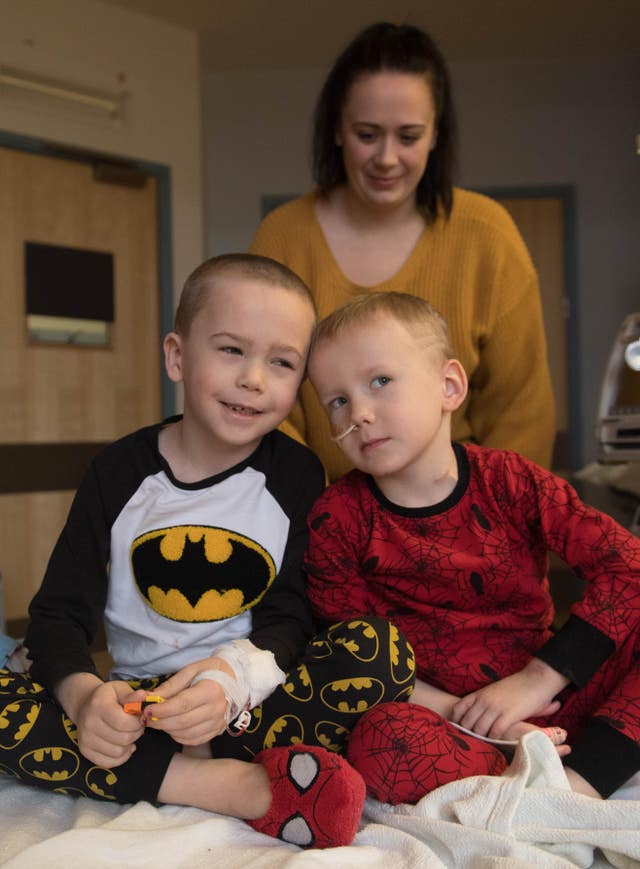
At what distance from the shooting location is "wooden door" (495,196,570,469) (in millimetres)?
4809

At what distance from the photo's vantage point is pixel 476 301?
5.61ft

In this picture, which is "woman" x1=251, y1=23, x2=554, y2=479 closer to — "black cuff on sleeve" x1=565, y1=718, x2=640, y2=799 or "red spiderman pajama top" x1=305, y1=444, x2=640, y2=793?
"red spiderman pajama top" x1=305, y1=444, x2=640, y2=793

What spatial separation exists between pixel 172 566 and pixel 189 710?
1.01ft

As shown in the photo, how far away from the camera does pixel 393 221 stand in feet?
5.77

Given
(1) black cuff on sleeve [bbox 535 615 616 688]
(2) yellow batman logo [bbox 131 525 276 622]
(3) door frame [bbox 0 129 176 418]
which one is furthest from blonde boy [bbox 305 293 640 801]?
(3) door frame [bbox 0 129 176 418]

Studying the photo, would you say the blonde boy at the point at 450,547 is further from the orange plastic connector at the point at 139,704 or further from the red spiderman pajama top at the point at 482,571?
the orange plastic connector at the point at 139,704

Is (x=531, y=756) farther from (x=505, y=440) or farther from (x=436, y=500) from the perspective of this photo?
(x=505, y=440)

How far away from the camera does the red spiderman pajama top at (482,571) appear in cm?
114

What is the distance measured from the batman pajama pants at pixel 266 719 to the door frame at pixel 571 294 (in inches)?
154

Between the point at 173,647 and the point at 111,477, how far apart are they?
269 mm

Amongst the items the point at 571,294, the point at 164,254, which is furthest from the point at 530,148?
the point at 164,254

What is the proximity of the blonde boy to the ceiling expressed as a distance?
3.20 metres

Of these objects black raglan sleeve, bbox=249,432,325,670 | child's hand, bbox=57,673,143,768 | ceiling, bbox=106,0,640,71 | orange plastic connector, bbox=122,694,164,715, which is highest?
ceiling, bbox=106,0,640,71

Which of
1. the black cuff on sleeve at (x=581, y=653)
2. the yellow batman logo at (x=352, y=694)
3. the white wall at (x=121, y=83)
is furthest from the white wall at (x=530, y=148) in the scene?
the yellow batman logo at (x=352, y=694)
